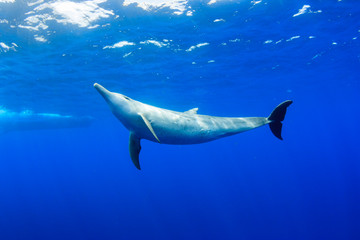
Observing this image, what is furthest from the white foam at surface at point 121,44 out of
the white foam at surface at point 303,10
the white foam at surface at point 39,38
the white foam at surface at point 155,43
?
the white foam at surface at point 303,10

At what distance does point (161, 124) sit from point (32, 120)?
34.8 metres

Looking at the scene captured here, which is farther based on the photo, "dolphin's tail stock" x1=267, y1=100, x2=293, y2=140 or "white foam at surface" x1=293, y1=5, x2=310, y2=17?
"white foam at surface" x1=293, y1=5, x2=310, y2=17

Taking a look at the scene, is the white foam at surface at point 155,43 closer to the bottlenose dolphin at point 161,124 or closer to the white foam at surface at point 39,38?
the white foam at surface at point 39,38

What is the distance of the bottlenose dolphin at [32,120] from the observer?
28.7 metres

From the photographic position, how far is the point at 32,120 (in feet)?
105

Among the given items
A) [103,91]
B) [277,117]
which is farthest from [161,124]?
[277,117]

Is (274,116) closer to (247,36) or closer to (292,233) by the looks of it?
(247,36)

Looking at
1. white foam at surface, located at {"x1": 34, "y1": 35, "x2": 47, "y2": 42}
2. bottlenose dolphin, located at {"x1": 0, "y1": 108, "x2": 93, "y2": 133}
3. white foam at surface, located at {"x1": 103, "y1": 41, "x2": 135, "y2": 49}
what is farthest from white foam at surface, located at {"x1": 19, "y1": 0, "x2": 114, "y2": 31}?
bottlenose dolphin, located at {"x1": 0, "y1": 108, "x2": 93, "y2": 133}

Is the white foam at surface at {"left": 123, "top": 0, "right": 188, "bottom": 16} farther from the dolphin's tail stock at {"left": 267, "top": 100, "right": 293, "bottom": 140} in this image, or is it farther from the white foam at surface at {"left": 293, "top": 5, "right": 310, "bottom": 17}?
the dolphin's tail stock at {"left": 267, "top": 100, "right": 293, "bottom": 140}

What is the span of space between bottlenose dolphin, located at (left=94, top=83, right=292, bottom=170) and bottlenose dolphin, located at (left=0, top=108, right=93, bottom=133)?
28.2 metres

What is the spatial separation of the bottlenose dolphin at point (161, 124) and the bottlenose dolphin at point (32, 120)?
2815cm

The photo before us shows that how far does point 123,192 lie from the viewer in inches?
1188

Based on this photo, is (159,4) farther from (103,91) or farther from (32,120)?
(32,120)

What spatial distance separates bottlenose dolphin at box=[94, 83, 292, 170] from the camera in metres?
4.16
